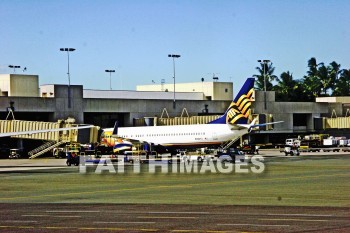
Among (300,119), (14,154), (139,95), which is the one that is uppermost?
(139,95)

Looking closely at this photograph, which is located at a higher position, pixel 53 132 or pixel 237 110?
pixel 237 110

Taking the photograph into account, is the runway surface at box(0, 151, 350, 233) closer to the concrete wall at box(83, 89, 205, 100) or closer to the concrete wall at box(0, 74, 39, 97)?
the concrete wall at box(0, 74, 39, 97)

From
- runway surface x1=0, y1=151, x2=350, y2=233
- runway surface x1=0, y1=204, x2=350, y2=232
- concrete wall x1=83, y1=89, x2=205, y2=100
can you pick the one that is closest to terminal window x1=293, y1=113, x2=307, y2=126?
concrete wall x1=83, y1=89, x2=205, y2=100

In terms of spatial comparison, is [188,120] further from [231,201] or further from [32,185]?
[231,201]

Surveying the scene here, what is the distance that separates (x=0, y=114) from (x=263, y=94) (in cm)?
5771

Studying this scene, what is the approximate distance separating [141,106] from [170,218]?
104 meters

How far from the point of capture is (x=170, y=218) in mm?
31094

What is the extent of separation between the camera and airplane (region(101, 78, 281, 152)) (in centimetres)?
9606

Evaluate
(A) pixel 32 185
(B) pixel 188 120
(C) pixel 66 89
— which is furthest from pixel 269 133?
(A) pixel 32 185

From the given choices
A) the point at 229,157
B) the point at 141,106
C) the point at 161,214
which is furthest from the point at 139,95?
the point at 161,214

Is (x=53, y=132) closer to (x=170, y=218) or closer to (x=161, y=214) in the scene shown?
(x=161, y=214)

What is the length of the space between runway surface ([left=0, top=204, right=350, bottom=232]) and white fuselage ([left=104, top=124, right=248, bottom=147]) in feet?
194

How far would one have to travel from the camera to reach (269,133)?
155 m

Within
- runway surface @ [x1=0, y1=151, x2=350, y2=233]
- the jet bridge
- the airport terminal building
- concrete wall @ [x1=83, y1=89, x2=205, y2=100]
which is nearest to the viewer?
runway surface @ [x1=0, y1=151, x2=350, y2=233]
